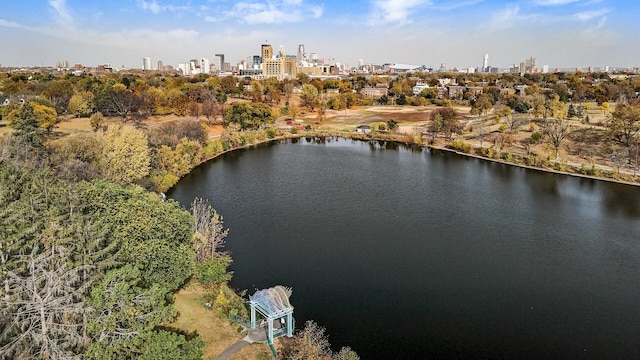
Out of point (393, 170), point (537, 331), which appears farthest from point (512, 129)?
point (537, 331)

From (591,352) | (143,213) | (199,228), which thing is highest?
(143,213)

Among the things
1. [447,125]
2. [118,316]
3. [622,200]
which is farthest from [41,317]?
[447,125]

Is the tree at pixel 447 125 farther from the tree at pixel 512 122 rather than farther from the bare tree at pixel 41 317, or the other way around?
the bare tree at pixel 41 317

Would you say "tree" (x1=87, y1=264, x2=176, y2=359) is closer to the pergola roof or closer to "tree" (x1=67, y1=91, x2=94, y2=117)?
the pergola roof

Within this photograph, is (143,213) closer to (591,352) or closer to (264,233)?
(264,233)

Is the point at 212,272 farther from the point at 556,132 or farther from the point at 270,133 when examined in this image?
the point at 270,133

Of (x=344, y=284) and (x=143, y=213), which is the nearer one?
(x=143, y=213)
